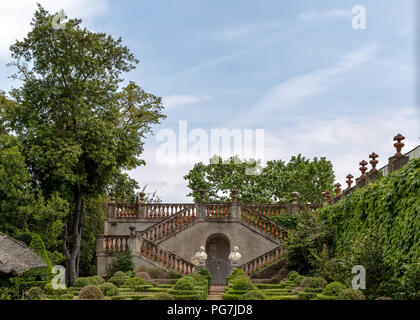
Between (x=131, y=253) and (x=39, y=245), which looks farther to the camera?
(x=131, y=253)

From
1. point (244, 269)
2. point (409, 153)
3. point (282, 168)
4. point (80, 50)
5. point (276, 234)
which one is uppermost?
point (80, 50)

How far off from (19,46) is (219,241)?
14.9 meters

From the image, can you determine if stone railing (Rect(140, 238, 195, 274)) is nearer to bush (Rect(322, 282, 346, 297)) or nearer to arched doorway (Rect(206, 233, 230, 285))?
arched doorway (Rect(206, 233, 230, 285))

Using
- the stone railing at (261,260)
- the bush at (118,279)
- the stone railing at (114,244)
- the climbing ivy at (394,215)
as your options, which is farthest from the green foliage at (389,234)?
the stone railing at (114,244)

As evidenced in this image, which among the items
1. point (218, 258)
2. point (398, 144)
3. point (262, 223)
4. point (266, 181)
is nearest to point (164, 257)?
point (218, 258)

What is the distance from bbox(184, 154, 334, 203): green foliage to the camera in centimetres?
3778

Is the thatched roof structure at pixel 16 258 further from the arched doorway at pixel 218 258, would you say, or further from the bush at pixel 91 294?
the arched doorway at pixel 218 258

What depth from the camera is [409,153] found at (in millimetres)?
15391

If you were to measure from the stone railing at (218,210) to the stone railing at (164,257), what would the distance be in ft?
13.7

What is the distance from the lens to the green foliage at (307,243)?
1967 cm

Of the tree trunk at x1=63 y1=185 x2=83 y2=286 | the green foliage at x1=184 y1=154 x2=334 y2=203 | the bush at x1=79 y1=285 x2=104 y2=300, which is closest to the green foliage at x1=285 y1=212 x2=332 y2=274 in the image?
the bush at x1=79 y1=285 x2=104 y2=300

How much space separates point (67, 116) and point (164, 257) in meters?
8.47
